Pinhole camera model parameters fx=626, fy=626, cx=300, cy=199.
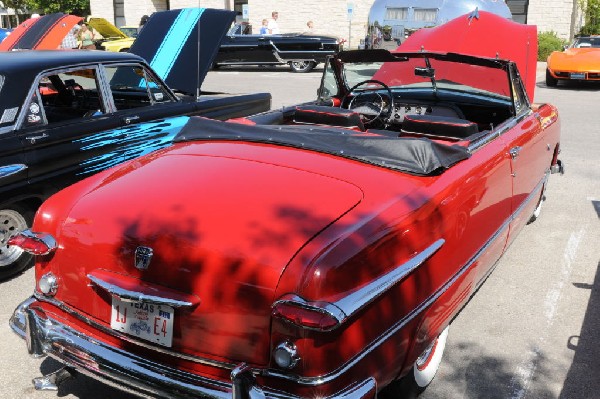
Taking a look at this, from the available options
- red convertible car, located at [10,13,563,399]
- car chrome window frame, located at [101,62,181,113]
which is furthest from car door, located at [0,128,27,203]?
red convertible car, located at [10,13,563,399]

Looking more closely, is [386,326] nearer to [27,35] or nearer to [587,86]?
[27,35]

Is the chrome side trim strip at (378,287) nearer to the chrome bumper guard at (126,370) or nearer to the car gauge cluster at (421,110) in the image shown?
the chrome bumper guard at (126,370)

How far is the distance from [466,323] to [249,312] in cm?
201

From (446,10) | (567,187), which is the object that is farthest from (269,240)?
(446,10)

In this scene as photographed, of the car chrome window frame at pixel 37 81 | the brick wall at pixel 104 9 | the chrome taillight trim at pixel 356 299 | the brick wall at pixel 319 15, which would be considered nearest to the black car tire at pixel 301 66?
the brick wall at pixel 319 15

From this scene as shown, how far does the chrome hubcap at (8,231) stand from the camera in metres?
4.44

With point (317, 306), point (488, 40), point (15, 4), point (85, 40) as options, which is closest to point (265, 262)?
point (317, 306)

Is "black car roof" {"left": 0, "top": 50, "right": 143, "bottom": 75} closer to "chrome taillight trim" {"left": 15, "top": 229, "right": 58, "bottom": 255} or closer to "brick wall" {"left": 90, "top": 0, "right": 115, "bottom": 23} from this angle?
"chrome taillight trim" {"left": 15, "top": 229, "right": 58, "bottom": 255}

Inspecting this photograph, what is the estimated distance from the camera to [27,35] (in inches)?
289

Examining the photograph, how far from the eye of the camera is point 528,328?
12.5ft

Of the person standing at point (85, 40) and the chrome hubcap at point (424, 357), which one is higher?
the person standing at point (85, 40)

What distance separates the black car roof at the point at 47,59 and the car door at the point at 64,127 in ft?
0.23

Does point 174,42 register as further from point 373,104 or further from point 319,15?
point 319,15

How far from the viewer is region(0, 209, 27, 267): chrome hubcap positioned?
4441mm
